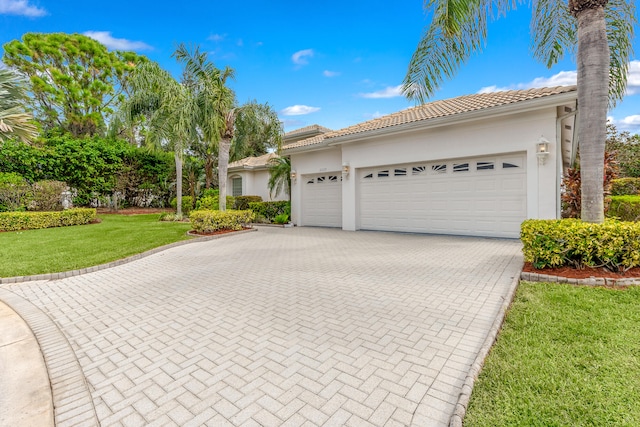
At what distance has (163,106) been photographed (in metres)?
12.4

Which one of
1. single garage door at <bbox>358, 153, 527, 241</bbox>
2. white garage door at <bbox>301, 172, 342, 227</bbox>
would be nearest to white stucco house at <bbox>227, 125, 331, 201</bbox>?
white garage door at <bbox>301, 172, 342, 227</bbox>

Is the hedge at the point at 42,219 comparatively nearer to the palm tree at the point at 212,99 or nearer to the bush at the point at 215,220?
the bush at the point at 215,220

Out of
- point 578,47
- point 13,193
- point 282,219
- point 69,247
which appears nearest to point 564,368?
point 578,47

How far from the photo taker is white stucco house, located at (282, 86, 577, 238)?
8832 millimetres

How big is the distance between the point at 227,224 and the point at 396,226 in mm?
6839

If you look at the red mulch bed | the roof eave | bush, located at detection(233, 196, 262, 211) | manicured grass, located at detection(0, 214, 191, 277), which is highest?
the roof eave

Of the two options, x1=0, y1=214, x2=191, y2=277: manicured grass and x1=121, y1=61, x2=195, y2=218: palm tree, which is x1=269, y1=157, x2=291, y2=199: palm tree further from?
x1=0, y1=214, x2=191, y2=277: manicured grass

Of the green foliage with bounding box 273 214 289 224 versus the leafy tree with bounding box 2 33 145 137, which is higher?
the leafy tree with bounding box 2 33 145 137

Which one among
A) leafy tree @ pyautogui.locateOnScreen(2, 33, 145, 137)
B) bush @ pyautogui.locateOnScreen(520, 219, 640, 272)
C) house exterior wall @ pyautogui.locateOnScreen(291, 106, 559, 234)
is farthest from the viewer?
leafy tree @ pyautogui.locateOnScreen(2, 33, 145, 137)

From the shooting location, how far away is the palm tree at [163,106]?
36.8 ft

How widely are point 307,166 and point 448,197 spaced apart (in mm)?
6948

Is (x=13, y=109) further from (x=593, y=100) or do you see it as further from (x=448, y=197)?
(x=593, y=100)

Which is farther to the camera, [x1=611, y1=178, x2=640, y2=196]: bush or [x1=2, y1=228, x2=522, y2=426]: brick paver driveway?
[x1=611, y1=178, x2=640, y2=196]: bush

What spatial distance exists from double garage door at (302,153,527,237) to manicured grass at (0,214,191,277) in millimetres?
7382
